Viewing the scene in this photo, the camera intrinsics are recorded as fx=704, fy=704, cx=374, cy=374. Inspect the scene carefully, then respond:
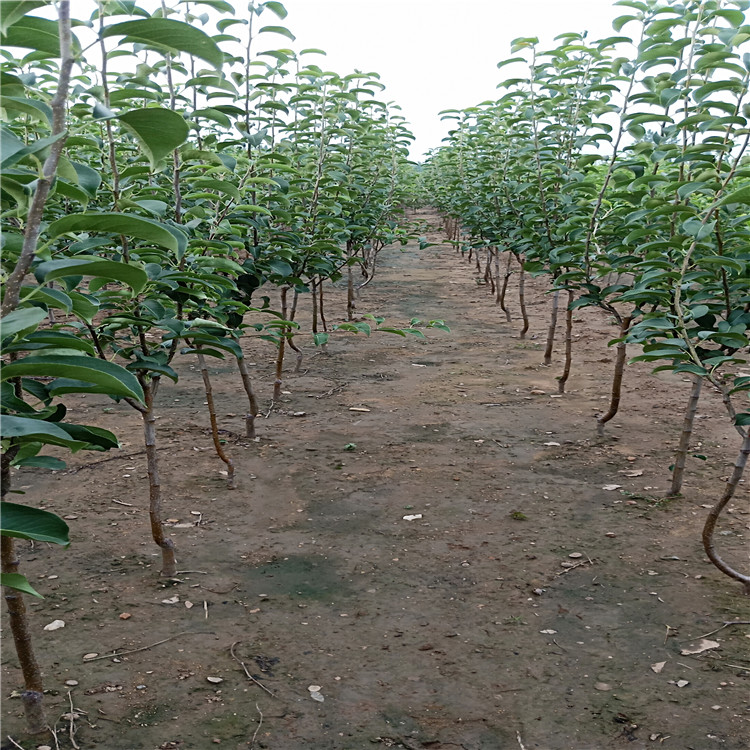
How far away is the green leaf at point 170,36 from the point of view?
1.29 m

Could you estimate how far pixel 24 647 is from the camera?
2.19 m

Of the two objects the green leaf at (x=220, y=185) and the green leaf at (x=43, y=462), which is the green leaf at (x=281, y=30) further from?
the green leaf at (x=43, y=462)

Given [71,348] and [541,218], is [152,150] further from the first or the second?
[541,218]

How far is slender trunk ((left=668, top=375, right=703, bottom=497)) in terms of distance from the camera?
381 cm

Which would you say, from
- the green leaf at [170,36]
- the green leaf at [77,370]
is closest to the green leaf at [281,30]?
the green leaf at [170,36]

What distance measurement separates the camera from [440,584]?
331cm

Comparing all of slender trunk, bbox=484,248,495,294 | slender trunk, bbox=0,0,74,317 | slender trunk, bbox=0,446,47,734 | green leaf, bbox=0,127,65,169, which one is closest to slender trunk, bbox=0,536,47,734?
slender trunk, bbox=0,446,47,734

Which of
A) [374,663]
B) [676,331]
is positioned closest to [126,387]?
[374,663]

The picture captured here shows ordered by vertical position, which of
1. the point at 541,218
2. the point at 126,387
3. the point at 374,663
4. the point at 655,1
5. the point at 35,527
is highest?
the point at 655,1

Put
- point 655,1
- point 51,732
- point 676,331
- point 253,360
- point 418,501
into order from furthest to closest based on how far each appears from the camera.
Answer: point 253,360
point 418,501
point 655,1
point 676,331
point 51,732

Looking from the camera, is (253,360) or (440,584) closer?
(440,584)

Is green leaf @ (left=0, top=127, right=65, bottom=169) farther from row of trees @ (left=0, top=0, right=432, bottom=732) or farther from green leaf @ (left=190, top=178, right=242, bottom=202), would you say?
green leaf @ (left=190, top=178, right=242, bottom=202)

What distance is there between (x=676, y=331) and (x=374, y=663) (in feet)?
6.32

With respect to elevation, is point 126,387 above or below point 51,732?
above
